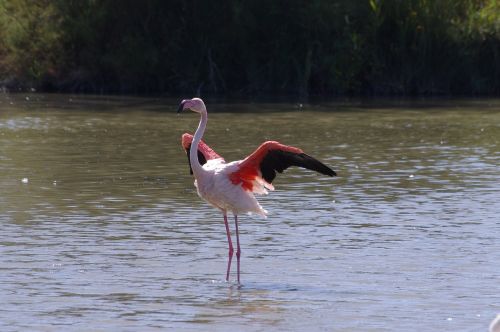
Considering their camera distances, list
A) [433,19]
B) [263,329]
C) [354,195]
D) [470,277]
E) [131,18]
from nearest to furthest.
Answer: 1. [263,329]
2. [470,277]
3. [354,195]
4. [433,19]
5. [131,18]

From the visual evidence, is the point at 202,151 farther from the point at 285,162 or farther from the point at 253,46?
the point at 253,46

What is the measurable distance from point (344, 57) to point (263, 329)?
23790 millimetres

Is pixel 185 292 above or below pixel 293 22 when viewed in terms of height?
below

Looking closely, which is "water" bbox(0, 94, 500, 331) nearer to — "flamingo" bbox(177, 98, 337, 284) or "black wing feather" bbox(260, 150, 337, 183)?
"flamingo" bbox(177, 98, 337, 284)

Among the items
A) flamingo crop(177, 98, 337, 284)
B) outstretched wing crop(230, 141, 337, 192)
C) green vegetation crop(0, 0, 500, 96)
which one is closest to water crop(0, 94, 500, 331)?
flamingo crop(177, 98, 337, 284)

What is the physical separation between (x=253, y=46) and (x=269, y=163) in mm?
23242

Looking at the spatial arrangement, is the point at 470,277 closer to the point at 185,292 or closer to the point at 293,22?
the point at 185,292

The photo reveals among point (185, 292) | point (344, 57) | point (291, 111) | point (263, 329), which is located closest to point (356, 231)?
point (185, 292)

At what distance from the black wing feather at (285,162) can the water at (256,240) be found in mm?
804

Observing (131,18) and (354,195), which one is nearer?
(354,195)

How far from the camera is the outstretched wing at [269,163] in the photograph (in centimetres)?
930

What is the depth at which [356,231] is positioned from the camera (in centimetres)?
1099

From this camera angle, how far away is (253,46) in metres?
32.4

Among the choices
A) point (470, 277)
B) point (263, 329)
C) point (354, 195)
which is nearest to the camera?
point (263, 329)
